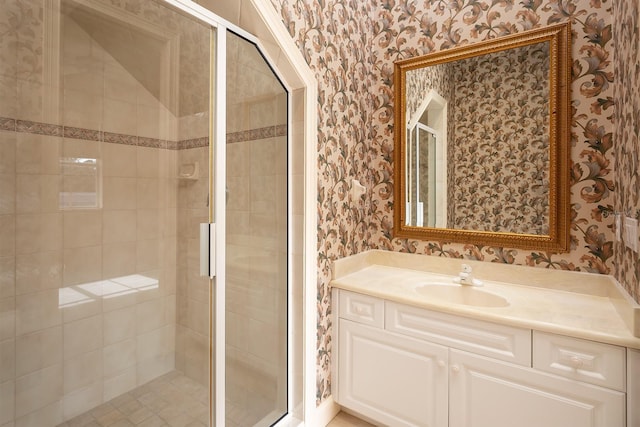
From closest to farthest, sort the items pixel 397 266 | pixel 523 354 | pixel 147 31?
1. pixel 523 354
2. pixel 147 31
3. pixel 397 266

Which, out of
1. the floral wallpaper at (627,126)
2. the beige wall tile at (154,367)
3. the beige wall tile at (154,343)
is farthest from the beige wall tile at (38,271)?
the floral wallpaper at (627,126)

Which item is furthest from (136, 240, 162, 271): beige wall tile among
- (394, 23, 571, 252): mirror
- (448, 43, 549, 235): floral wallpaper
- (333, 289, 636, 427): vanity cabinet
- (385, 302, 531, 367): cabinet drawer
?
(448, 43, 549, 235): floral wallpaper

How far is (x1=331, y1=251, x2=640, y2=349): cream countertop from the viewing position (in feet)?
4.22

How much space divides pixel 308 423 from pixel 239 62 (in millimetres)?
1916

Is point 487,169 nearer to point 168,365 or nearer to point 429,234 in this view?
point 429,234

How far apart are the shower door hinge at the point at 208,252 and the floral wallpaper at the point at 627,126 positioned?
168 cm

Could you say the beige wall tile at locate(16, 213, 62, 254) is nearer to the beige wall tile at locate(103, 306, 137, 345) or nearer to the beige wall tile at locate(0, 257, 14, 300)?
the beige wall tile at locate(0, 257, 14, 300)

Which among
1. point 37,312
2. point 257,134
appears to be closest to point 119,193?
point 37,312

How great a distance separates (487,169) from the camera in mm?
1926

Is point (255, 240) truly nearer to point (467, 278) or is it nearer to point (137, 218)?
point (137, 218)

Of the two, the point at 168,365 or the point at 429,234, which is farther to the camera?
the point at 429,234

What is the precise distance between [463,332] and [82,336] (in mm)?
2022

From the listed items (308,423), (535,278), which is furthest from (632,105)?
(308,423)

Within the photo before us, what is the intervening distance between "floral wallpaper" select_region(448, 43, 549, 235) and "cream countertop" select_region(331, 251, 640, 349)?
10.7 inches
